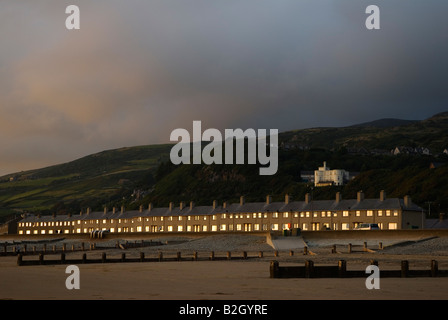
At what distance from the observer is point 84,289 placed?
2819 centimetres

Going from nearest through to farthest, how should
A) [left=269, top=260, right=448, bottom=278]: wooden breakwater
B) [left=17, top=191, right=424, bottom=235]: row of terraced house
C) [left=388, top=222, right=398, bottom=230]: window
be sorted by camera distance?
[left=269, top=260, right=448, bottom=278]: wooden breakwater → [left=388, top=222, right=398, bottom=230]: window → [left=17, top=191, right=424, bottom=235]: row of terraced house

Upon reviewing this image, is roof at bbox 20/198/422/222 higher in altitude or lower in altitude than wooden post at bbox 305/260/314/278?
higher

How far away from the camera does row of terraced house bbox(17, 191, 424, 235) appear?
116438 mm

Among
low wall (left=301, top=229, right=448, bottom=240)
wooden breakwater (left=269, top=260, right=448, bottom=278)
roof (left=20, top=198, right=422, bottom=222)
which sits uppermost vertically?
roof (left=20, top=198, right=422, bottom=222)

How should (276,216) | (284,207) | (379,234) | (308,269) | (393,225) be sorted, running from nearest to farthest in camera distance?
(308,269), (379,234), (393,225), (276,216), (284,207)

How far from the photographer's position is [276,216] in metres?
133

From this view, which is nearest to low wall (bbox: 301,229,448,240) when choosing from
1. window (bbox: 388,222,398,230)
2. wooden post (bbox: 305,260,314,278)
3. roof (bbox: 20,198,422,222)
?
window (bbox: 388,222,398,230)

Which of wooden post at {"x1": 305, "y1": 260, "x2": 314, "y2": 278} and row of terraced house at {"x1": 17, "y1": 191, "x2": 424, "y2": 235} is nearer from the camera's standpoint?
wooden post at {"x1": 305, "y1": 260, "x2": 314, "y2": 278}

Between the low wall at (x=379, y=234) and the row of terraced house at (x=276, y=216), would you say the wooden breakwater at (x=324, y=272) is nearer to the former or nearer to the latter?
the low wall at (x=379, y=234)

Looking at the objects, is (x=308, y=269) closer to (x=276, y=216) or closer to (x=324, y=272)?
(x=324, y=272)

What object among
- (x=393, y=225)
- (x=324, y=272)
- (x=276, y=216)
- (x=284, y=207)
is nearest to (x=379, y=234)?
(x=393, y=225)

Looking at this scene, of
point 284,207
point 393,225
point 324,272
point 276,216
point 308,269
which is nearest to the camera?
point 308,269

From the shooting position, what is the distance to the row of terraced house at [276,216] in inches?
4584

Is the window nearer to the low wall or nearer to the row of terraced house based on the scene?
the row of terraced house
